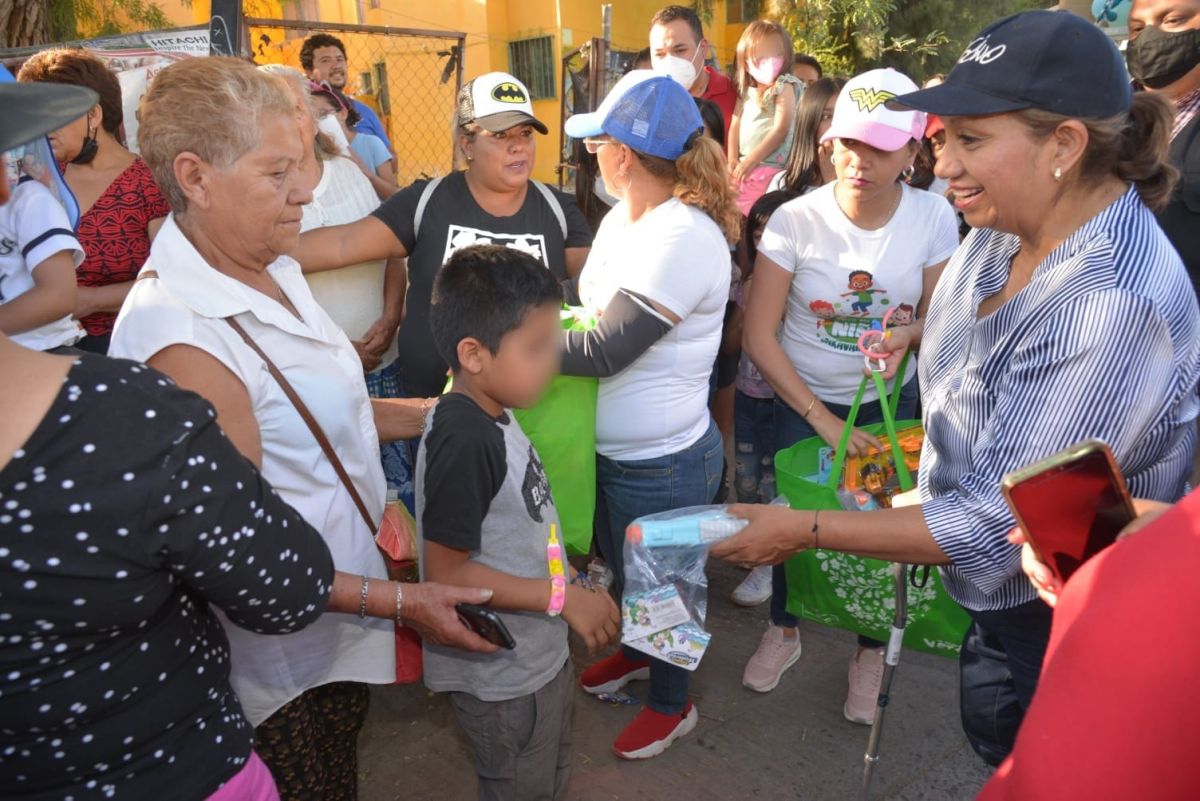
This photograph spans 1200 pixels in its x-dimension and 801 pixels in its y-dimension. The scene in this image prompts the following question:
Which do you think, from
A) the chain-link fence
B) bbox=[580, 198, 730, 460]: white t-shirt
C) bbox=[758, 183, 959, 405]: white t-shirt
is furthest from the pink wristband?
the chain-link fence

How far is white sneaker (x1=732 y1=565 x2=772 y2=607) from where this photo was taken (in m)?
3.86

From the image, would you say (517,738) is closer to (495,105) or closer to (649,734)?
(649,734)

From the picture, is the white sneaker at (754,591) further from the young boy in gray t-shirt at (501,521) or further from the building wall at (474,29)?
the building wall at (474,29)

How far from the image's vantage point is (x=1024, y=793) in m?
0.92

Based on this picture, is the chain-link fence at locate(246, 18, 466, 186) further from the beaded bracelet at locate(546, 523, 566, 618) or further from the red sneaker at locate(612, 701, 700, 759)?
the beaded bracelet at locate(546, 523, 566, 618)

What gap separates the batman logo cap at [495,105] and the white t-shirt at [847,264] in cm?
103

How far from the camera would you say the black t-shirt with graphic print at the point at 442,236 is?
3045 mm

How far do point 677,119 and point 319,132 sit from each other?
5.63 feet

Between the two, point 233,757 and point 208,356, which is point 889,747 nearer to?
point 233,757

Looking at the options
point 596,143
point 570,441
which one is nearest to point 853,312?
point 596,143

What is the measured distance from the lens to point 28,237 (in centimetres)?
282

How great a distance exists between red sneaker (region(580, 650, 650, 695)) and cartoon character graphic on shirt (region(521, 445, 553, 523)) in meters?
1.39

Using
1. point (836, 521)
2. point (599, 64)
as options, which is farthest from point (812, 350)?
point (599, 64)

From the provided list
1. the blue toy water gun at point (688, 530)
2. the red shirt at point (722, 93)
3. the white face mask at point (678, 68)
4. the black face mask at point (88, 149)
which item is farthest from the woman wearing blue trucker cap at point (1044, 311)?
the red shirt at point (722, 93)
